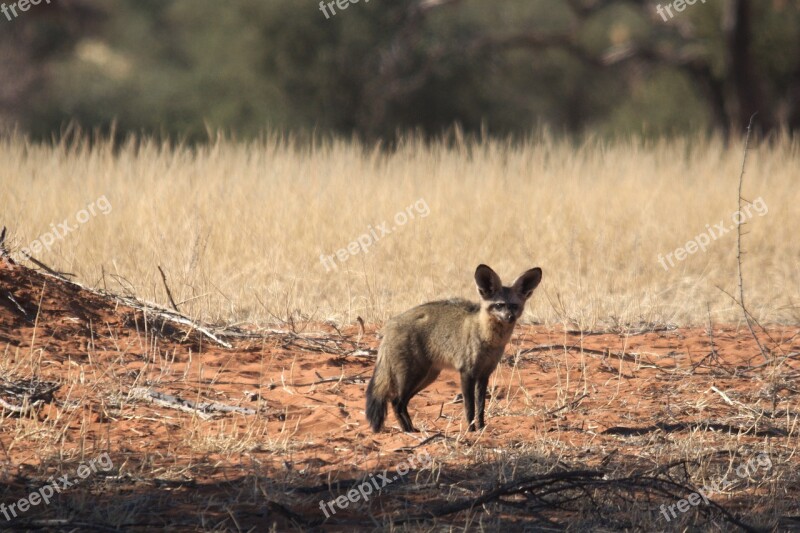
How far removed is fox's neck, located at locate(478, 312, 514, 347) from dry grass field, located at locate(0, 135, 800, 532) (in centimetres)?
49

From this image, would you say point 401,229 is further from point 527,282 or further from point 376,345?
point 527,282

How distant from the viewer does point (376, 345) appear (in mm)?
7320

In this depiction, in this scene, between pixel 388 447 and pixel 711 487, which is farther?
pixel 388 447

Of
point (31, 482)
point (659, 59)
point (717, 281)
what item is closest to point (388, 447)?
point (31, 482)

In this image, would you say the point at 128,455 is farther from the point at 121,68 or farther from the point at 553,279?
the point at 121,68

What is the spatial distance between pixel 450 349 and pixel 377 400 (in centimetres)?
44

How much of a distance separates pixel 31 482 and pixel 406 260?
6190 mm

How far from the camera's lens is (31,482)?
176 inches

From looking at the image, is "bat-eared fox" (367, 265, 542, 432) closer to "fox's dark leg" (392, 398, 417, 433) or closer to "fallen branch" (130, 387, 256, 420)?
"fox's dark leg" (392, 398, 417, 433)

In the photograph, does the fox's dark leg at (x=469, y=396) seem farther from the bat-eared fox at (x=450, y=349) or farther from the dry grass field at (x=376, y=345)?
the dry grass field at (x=376, y=345)

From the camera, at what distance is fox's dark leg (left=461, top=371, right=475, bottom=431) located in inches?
213

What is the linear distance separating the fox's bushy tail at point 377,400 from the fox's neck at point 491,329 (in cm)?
54

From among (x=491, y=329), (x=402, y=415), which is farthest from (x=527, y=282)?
(x=402, y=415)

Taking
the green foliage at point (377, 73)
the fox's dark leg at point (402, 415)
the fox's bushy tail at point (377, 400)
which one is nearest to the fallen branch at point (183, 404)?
the fox's bushy tail at point (377, 400)
